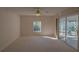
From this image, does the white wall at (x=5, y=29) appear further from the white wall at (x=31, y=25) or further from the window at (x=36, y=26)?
the window at (x=36, y=26)

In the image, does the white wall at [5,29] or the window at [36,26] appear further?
the window at [36,26]

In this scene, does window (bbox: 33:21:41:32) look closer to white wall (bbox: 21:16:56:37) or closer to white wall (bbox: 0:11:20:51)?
white wall (bbox: 21:16:56:37)

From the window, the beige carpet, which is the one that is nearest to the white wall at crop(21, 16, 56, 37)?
the window

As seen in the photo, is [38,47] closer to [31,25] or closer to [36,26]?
[31,25]

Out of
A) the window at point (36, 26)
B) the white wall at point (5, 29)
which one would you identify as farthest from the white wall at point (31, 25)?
the white wall at point (5, 29)

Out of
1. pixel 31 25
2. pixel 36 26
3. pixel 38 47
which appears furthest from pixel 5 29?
pixel 36 26
